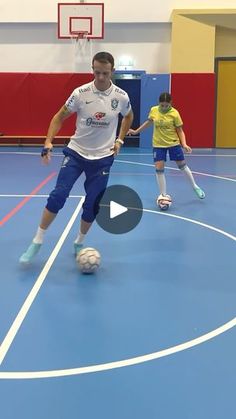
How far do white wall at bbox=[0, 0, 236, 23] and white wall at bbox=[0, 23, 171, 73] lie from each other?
22 cm

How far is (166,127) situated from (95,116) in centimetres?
291

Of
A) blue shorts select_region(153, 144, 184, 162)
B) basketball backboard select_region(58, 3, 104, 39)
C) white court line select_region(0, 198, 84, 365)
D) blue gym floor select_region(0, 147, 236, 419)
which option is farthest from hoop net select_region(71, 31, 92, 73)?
white court line select_region(0, 198, 84, 365)

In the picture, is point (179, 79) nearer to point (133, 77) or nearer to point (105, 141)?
point (133, 77)

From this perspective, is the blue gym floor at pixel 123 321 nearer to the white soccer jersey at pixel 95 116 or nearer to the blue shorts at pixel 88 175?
the blue shorts at pixel 88 175

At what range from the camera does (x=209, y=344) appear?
122 inches

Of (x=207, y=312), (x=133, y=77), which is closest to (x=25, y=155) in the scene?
(x=133, y=77)

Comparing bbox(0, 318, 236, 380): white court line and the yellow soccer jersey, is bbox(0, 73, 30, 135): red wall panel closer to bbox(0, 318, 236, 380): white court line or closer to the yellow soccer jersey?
the yellow soccer jersey

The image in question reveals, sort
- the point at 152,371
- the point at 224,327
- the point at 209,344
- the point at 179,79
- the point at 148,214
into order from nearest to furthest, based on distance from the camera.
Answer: the point at 152,371, the point at 209,344, the point at 224,327, the point at 148,214, the point at 179,79

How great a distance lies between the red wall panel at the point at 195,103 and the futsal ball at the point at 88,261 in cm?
1134

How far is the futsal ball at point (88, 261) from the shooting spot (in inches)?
171

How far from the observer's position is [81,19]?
14.7 m

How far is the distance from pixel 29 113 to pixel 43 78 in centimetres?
117

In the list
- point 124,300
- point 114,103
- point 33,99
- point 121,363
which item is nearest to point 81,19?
point 33,99

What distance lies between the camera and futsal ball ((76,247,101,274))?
4.33 metres
